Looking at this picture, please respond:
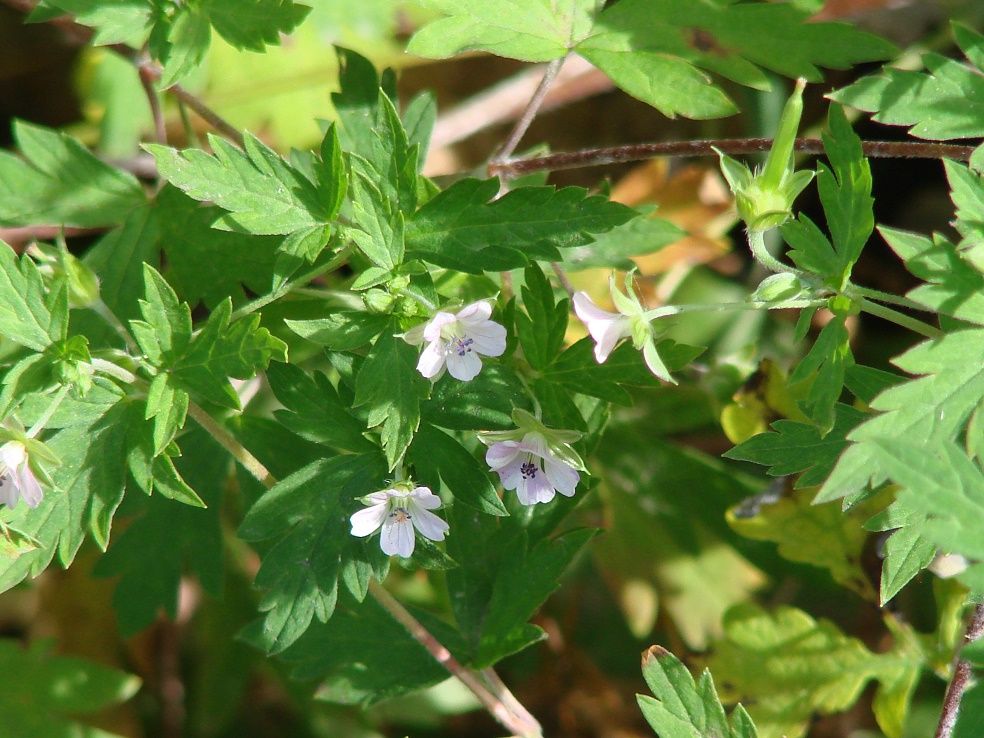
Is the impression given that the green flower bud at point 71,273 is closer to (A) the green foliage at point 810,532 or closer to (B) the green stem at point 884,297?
(B) the green stem at point 884,297

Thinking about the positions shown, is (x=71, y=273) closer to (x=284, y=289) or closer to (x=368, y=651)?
(x=284, y=289)

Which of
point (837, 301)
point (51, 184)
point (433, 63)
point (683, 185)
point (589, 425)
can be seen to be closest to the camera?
point (837, 301)

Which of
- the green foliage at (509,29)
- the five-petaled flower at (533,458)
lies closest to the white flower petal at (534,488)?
the five-petaled flower at (533,458)

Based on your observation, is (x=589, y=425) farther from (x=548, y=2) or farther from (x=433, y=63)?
(x=433, y=63)

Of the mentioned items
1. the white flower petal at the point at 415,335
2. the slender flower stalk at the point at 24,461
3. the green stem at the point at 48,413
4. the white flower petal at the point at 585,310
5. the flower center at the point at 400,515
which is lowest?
the flower center at the point at 400,515

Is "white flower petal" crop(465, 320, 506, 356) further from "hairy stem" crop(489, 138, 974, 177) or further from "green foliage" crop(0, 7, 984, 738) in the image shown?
"hairy stem" crop(489, 138, 974, 177)

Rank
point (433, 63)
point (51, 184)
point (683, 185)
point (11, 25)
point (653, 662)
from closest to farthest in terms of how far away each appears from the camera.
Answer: point (653, 662), point (51, 184), point (683, 185), point (11, 25), point (433, 63)

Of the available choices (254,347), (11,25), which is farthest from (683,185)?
(11,25)
